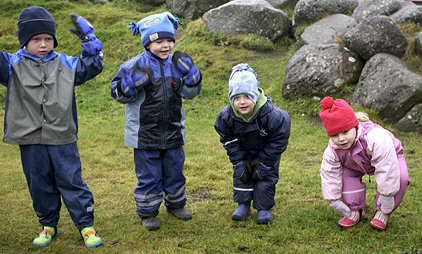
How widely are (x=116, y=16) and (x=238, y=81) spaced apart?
11648 mm

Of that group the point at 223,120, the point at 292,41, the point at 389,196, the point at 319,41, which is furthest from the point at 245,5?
the point at 389,196

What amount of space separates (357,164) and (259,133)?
0.97 m

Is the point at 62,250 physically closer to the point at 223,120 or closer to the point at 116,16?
the point at 223,120

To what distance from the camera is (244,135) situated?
157 inches

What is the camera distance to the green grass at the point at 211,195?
11.8 feet

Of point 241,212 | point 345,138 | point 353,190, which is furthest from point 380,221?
point 241,212

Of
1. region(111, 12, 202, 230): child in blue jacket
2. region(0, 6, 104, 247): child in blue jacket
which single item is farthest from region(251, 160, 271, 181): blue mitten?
Result: region(0, 6, 104, 247): child in blue jacket

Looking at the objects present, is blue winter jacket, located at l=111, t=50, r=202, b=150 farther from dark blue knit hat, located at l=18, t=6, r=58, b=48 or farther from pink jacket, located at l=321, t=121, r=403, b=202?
pink jacket, located at l=321, t=121, r=403, b=202

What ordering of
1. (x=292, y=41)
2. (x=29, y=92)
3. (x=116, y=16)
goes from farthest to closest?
(x=116, y=16), (x=292, y=41), (x=29, y=92)

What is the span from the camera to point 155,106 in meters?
3.93

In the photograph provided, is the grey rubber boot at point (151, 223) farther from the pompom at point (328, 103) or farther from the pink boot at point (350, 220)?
the pompom at point (328, 103)

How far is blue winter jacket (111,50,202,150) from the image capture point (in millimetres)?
3926

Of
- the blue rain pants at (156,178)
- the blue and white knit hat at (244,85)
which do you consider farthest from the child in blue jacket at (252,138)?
the blue rain pants at (156,178)

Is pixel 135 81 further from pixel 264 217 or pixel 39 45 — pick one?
pixel 264 217
